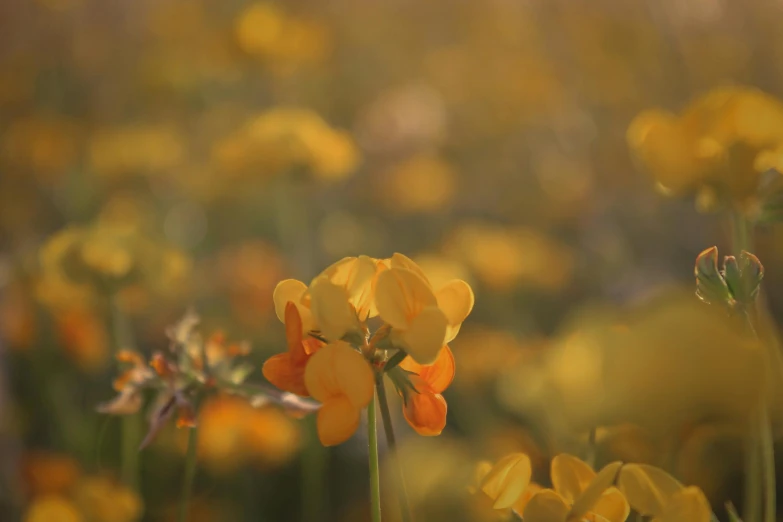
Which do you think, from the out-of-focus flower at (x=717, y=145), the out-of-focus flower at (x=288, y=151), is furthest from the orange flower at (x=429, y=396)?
the out-of-focus flower at (x=288, y=151)

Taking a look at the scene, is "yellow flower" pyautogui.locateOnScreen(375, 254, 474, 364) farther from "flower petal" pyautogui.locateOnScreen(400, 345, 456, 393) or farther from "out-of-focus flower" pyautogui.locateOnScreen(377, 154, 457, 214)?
"out-of-focus flower" pyautogui.locateOnScreen(377, 154, 457, 214)

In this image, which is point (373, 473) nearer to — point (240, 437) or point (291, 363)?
point (291, 363)

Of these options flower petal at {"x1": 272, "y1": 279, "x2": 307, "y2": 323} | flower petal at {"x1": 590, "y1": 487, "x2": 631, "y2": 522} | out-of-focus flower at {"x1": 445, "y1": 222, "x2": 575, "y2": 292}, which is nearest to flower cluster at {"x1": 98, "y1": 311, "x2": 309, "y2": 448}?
flower petal at {"x1": 272, "y1": 279, "x2": 307, "y2": 323}

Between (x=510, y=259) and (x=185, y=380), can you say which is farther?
(x=510, y=259)

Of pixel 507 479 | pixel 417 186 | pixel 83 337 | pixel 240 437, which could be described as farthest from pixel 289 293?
pixel 417 186

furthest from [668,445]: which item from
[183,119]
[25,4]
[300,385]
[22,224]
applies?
[25,4]
